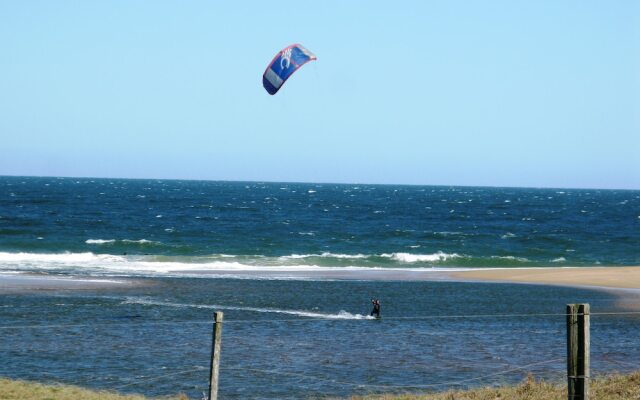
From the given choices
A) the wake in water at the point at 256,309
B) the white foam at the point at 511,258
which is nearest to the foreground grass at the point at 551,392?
the wake in water at the point at 256,309

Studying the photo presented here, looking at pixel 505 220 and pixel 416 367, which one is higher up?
pixel 505 220

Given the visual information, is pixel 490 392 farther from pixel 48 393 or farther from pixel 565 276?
pixel 565 276

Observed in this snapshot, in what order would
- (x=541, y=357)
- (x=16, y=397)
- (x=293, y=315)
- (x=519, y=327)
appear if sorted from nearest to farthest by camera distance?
(x=16, y=397) < (x=541, y=357) < (x=519, y=327) < (x=293, y=315)

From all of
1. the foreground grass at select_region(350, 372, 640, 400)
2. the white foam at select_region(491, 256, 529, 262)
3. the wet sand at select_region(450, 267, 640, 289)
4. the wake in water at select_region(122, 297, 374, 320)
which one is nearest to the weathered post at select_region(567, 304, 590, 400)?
the foreground grass at select_region(350, 372, 640, 400)

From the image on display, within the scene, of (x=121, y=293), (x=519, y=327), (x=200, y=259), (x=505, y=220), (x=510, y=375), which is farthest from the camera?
(x=505, y=220)

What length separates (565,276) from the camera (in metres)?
42.5

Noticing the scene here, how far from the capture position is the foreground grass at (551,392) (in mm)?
12289

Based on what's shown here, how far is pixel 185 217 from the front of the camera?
86.9 metres

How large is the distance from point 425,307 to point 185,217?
60.1 metres

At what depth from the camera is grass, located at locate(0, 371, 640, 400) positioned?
1245 centimetres

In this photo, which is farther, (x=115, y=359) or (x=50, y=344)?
(x=50, y=344)

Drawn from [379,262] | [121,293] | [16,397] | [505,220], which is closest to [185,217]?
[505,220]

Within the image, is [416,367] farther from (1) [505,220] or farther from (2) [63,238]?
(1) [505,220]

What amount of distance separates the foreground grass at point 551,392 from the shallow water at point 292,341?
2.98 metres
